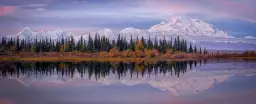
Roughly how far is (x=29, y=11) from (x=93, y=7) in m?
0.93

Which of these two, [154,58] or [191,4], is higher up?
[191,4]

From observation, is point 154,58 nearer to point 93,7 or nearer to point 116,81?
point 116,81

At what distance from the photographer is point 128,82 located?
6730 mm

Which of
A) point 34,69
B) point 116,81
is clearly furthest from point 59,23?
point 116,81

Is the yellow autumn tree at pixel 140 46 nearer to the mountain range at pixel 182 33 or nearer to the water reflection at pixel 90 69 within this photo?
the mountain range at pixel 182 33

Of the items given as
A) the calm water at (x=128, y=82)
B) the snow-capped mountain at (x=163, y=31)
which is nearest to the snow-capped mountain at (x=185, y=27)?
the snow-capped mountain at (x=163, y=31)

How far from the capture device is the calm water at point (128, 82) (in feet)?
21.6

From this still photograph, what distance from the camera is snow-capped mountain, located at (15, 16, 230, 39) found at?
22.2 feet

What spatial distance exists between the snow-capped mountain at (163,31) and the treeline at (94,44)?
66mm

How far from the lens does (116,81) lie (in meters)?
6.71

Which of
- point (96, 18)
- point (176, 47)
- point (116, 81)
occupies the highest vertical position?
point (96, 18)

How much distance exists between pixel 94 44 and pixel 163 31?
40.4 inches

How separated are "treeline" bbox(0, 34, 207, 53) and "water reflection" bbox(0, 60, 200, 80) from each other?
0.72 ft

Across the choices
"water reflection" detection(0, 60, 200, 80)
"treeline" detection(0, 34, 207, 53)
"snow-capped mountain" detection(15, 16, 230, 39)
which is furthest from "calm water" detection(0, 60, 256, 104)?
"snow-capped mountain" detection(15, 16, 230, 39)
